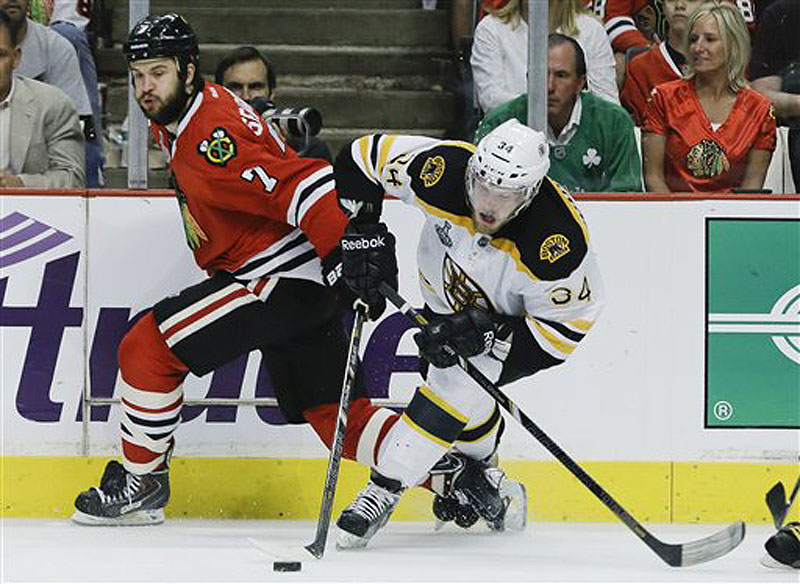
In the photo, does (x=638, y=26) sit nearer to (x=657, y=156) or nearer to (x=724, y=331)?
(x=657, y=156)

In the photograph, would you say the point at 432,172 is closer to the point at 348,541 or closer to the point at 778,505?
the point at 348,541

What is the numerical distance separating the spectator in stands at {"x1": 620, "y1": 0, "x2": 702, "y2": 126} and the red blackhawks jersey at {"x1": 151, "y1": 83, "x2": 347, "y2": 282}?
107cm

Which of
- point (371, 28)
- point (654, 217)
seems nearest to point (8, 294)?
point (371, 28)

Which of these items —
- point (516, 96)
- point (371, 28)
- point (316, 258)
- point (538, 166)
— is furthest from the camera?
point (371, 28)

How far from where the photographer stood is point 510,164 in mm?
3777

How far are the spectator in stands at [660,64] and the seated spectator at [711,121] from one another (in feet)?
0.12

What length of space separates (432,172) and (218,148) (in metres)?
0.58

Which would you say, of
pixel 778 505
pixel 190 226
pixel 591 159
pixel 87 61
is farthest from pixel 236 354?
pixel 778 505

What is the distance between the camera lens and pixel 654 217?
4.69 metres

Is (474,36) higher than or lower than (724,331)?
higher

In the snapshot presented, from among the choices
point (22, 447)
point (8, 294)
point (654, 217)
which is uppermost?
point (654, 217)

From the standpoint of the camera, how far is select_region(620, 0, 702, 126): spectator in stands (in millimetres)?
4930

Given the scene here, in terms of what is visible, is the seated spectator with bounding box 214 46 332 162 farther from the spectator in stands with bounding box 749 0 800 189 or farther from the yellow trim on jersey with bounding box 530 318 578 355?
the spectator in stands with bounding box 749 0 800 189

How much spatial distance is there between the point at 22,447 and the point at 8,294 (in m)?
0.43
